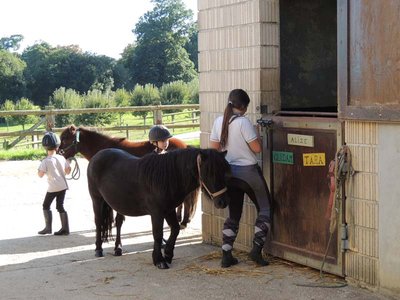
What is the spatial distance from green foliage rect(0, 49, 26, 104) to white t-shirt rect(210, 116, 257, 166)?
47.5 metres

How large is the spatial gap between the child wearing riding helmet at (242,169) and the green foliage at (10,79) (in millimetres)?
47521

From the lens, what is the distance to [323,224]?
17.4 ft

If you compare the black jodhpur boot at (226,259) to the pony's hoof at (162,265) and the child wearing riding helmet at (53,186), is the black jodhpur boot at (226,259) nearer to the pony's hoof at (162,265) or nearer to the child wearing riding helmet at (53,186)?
the pony's hoof at (162,265)

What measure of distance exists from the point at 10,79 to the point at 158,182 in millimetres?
48380

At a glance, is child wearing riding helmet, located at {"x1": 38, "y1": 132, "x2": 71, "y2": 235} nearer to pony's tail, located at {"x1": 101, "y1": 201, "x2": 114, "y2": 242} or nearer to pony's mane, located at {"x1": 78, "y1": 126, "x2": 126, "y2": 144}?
pony's mane, located at {"x1": 78, "y1": 126, "x2": 126, "y2": 144}

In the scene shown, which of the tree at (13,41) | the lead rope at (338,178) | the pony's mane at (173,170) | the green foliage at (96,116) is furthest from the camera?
the tree at (13,41)

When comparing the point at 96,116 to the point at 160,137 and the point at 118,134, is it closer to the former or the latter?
the point at 118,134

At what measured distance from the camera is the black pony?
536cm

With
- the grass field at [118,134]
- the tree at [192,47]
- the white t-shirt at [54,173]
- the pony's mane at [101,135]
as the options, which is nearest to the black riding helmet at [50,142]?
the white t-shirt at [54,173]

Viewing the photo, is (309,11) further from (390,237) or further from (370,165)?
(390,237)

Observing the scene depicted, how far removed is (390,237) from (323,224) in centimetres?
81

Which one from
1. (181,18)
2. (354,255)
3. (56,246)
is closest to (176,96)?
(56,246)

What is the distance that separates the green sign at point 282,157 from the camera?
5.61 metres

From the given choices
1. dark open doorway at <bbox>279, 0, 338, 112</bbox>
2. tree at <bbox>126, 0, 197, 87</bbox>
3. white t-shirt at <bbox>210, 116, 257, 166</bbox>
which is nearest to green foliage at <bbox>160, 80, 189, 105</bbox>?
tree at <bbox>126, 0, 197, 87</bbox>
